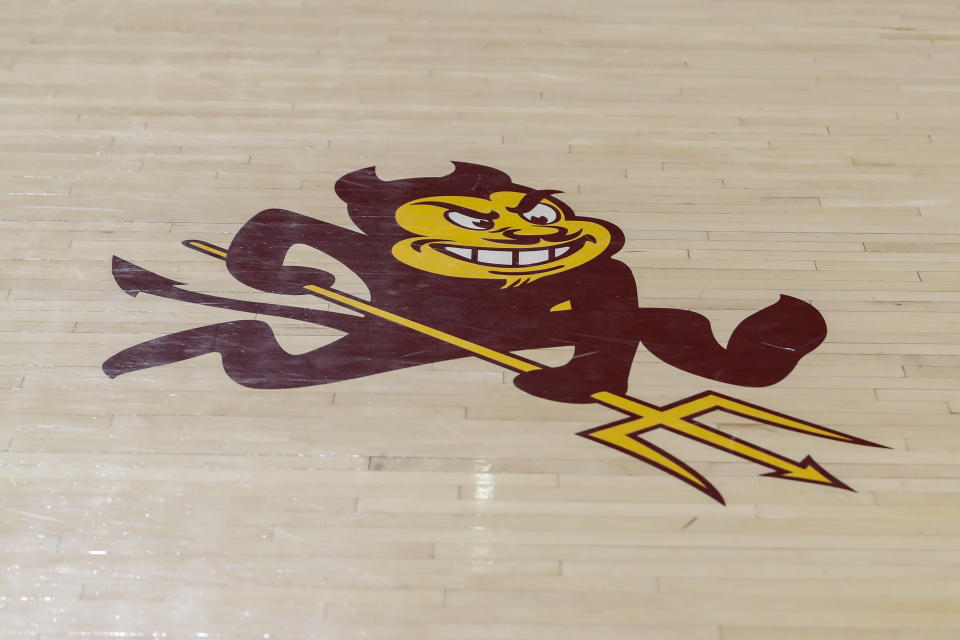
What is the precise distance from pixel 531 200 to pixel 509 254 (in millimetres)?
268

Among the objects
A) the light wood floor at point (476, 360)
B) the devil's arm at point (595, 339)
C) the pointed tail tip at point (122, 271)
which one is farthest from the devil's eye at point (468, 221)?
the pointed tail tip at point (122, 271)

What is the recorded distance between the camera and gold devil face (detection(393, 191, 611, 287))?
10.4 ft

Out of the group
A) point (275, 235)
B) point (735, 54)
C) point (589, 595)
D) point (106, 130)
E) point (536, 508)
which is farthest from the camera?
point (735, 54)

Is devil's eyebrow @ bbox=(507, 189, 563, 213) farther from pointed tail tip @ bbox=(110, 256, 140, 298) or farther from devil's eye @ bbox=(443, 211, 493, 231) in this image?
pointed tail tip @ bbox=(110, 256, 140, 298)

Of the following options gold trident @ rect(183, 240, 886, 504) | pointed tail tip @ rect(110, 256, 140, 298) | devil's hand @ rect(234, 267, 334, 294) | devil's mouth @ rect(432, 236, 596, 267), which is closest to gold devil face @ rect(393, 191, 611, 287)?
devil's mouth @ rect(432, 236, 596, 267)

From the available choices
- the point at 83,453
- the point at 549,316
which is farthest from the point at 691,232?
the point at 83,453

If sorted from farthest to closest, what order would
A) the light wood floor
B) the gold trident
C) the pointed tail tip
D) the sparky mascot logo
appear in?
1. the pointed tail tip
2. the sparky mascot logo
3. the gold trident
4. the light wood floor

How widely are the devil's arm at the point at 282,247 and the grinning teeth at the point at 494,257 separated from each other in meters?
0.36

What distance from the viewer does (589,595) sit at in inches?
92.4

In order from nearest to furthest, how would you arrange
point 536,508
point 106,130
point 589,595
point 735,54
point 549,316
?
point 589,595
point 536,508
point 549,316
point 106,130
point 735,54

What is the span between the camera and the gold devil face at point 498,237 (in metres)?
3.16

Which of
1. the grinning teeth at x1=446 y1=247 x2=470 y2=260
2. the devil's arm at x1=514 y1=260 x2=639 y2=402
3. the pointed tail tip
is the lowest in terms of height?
the pointed tail tip

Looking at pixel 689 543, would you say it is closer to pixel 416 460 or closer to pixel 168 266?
pixel 416 460

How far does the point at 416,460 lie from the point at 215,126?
1.71 m
